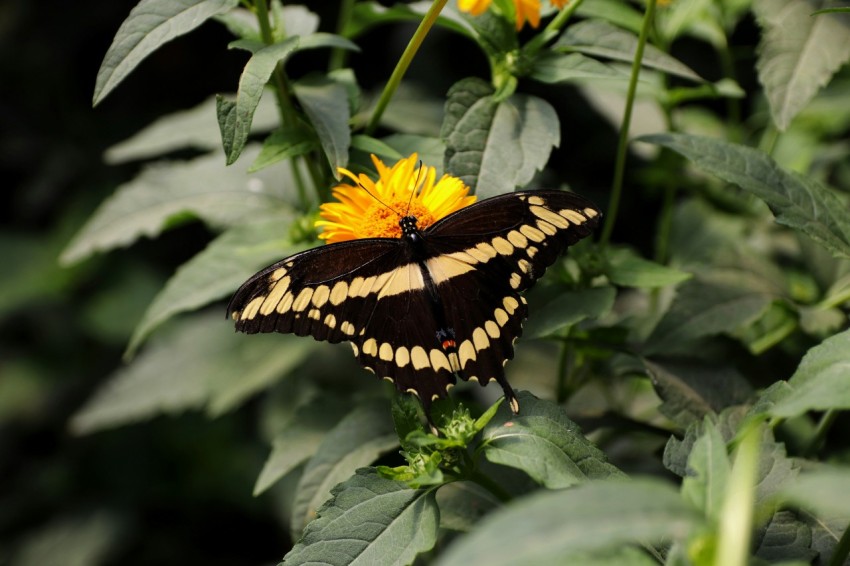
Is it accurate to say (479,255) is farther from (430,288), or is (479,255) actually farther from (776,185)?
(776,185)

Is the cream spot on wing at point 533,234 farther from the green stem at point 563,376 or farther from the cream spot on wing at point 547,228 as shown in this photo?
the green stem at point 563,376

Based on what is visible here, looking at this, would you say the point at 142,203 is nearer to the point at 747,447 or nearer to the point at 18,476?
the point at 747,447

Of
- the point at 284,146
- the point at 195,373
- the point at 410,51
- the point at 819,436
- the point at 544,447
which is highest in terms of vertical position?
the point at 410,51

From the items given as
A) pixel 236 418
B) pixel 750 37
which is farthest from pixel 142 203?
pixel 750 37

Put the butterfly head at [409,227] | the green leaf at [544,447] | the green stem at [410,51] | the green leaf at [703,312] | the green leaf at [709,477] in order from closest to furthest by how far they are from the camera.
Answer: the green leaf at [709,477]
the green leaf at [544,447]
the green stem at [410,51]
the butterfly head at [409,227]
the green leaf at [703,312]

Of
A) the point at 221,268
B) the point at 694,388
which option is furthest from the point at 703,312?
the point at 221,268

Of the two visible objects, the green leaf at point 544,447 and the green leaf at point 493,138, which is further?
the green leaf at point 493,138

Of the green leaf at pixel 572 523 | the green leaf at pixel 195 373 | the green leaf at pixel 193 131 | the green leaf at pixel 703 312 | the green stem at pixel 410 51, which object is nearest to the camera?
the green leaf at pixel 572 523

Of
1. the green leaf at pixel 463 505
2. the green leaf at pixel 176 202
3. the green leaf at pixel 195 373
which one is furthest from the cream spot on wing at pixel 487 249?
the green leaf at pixel 195 373
